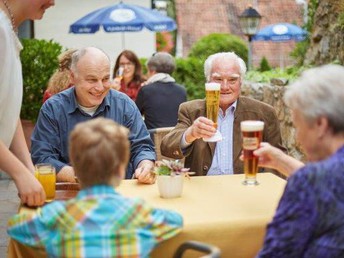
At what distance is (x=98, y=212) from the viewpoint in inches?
95.5

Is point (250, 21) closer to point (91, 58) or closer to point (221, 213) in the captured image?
point (91, 58)

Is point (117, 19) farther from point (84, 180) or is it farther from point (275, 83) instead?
point (84, 180)

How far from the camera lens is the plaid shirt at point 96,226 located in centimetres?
240

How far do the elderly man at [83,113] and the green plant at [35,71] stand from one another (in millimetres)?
5505

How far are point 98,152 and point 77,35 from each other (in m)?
14.8

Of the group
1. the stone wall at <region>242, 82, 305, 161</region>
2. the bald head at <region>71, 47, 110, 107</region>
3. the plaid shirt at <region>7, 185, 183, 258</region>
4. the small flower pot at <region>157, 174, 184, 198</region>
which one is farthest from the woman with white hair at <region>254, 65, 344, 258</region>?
the stone wall at <region>242, 82, 305, 161</region>

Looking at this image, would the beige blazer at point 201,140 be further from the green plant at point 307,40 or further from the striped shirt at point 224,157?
the green plant at point 307,40

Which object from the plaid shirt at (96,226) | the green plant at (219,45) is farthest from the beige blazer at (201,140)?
the green plant at (219,45)

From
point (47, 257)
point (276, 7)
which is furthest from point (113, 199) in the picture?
point (276, 7)

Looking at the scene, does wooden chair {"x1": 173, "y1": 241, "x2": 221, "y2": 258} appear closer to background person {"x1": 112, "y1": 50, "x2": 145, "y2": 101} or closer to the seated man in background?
the seated man in background

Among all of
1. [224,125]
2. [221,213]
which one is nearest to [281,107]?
[224,125]

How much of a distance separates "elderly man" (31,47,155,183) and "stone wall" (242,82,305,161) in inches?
149

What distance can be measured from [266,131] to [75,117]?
1.07m

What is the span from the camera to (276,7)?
3278 cm
